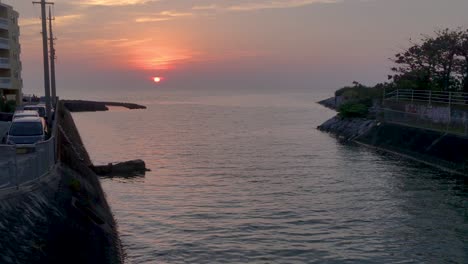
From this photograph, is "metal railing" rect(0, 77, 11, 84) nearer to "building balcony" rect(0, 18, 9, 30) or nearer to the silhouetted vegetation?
"building balcony" rect(0, 18, 9, 30)

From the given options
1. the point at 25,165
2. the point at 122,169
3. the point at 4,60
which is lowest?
the point at 122,169

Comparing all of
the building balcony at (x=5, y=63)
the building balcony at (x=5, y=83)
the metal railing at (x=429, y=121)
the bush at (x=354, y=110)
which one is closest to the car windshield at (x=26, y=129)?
the metal railing at (x=429, y=121)

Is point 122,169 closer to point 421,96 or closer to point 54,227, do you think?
point 54,227

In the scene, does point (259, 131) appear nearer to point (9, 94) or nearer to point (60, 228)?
point (9, 94)

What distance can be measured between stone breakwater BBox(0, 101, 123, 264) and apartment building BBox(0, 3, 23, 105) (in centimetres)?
5692

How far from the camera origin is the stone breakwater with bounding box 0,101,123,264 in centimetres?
1226

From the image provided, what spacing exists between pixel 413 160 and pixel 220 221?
2436 centimetres

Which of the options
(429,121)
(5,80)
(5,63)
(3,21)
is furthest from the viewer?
(5,80)

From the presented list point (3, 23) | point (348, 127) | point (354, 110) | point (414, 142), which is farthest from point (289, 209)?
point (3, 23)

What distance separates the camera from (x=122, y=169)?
3569 centimetres

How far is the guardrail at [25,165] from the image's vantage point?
1509cm

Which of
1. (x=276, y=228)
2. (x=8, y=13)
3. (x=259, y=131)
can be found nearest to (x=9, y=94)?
(x=8, y=13)

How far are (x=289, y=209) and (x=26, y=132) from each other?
1506 cm

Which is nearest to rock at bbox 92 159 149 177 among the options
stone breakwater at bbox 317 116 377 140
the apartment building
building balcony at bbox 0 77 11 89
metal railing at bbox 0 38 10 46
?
stone breakwater at bbox 317 116 377 140
